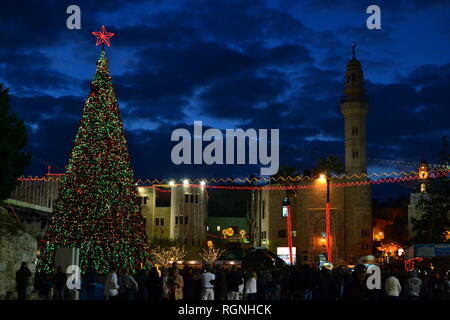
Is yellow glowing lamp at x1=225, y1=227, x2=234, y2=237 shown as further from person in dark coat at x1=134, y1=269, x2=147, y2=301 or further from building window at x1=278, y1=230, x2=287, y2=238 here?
person in dark coat at x1=134, y1=269, x2=147, y2=301

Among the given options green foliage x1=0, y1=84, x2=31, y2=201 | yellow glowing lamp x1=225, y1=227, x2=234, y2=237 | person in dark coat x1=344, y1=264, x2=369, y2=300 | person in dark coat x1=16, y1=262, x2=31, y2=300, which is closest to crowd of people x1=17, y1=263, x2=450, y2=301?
person in dark coat x1=16, y1=262, x2=31, y2=300

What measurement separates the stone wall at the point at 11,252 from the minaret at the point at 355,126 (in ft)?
207

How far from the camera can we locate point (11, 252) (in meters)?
19.0

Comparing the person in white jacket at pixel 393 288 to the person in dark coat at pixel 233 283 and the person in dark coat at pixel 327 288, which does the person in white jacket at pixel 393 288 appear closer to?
the person in dark coat at pixel 327 288

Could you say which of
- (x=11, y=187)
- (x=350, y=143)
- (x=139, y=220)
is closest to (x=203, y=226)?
(x=350, y=143)

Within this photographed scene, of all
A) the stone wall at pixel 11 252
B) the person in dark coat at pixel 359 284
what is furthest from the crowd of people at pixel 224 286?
the stone wall at pixel 11 252

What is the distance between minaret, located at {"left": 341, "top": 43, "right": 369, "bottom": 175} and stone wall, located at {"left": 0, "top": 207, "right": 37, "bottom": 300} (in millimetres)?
63136

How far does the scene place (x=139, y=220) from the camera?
28891 millimetres

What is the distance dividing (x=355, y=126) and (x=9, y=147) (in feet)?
212

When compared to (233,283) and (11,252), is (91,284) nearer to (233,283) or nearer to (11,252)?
(11,252)

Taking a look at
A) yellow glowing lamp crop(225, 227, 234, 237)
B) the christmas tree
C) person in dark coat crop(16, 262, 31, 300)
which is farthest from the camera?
yellow glowing lamp crop(225, 227, 234, 237)

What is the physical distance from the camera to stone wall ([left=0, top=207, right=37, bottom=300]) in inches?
729

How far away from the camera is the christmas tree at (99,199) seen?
27562mm
